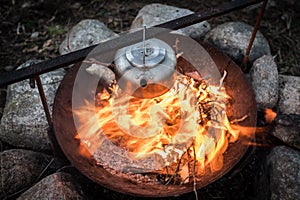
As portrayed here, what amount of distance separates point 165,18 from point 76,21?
104 cm

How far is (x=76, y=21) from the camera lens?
3684mm

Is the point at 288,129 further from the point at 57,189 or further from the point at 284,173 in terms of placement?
the point at 57,189

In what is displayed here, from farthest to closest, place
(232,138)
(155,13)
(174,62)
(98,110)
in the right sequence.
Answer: (155,13) < (98,110) < (232,138) < (174,62)

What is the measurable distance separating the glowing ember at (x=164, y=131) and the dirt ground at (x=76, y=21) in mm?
1236

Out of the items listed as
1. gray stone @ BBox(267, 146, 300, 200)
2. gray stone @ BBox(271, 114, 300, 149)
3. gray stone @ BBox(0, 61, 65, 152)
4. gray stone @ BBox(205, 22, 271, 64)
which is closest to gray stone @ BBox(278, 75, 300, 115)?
gray stone @ BBox(271, 114, 300, 149)

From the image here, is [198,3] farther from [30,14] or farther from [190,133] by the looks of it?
[190,133]

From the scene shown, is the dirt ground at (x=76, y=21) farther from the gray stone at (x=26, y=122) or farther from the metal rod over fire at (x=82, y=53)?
the metal rod over fire at (x=82, y=53)

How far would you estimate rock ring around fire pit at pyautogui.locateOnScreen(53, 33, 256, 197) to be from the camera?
1915 mm

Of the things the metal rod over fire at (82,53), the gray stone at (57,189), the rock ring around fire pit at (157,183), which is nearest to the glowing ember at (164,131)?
the rock ring around fire pit at (157,183)

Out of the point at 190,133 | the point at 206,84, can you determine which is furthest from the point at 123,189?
the point at 206,84

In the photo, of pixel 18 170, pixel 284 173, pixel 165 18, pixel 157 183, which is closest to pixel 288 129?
pixel 284 173

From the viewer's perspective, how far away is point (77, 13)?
3760 mm

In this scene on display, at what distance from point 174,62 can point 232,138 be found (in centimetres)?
61

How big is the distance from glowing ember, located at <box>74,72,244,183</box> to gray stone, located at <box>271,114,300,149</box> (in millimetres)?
388
